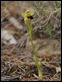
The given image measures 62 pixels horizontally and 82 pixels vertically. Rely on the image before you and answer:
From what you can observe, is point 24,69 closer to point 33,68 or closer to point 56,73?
point 33,68

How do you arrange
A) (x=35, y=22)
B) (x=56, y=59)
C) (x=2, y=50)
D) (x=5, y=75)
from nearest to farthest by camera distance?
(x=5, y=75)
(x=35, y=22)
(x=56, y=59)
(x=2, y=50)

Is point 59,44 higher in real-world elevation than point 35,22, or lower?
lower

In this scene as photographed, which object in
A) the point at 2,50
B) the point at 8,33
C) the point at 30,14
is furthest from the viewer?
the point at 8,33

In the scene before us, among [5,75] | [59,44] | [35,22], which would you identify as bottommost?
[5,75]

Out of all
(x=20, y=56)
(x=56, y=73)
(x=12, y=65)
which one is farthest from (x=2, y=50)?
(x=56, y=73)

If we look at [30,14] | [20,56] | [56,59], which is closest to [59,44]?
[56,59]

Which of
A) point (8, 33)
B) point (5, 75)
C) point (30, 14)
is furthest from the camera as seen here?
point (8, 33)

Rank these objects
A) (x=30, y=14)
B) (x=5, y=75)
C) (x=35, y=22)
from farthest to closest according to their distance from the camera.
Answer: (x=35, y=22), (x=5, y=75), (x=30, y=14)

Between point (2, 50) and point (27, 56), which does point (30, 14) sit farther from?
point (2, 50)

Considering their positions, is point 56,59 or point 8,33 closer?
point 56,59
